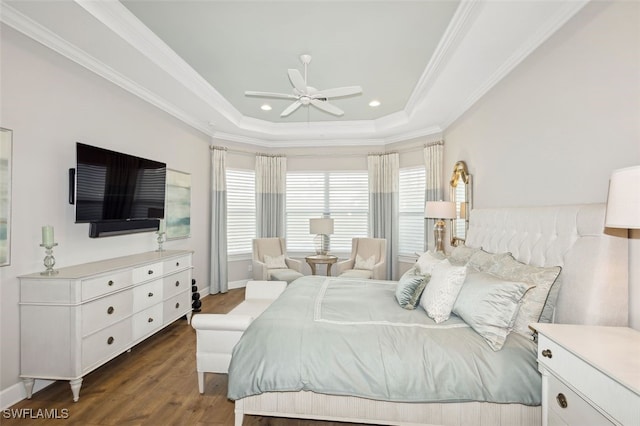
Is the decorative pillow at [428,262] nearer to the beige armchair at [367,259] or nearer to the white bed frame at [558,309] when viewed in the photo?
the white bed frame at [558,309]

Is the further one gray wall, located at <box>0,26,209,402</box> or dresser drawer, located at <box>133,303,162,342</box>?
dresser drawer, located at <box>133,303,162,342</box>

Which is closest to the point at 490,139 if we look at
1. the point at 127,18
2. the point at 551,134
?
the point at 551,134

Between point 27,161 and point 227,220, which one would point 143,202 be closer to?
point 27,161

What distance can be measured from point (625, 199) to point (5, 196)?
371cm

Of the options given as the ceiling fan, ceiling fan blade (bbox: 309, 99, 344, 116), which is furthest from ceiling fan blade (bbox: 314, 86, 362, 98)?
ceiling fan blade (bbox: 309, 99, 344, 116)

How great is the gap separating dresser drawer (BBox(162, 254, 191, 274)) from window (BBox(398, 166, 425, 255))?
12.4 ft

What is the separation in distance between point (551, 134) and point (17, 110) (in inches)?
166

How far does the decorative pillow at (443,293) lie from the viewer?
2.15 metres

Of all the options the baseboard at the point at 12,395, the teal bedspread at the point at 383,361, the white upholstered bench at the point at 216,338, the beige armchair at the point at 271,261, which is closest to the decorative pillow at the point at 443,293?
the teal bedspread at the point at 383,361

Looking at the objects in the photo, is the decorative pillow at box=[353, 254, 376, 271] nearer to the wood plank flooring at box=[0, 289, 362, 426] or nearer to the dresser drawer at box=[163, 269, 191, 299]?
the dresser drawer at box=[163, 269, 191, 299]

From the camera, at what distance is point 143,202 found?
12.0 feet

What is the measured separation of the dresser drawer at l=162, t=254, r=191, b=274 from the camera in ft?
11.7

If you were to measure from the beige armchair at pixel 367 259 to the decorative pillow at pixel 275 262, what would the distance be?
1.00 metres

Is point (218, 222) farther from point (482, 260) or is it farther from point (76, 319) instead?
point (482, 260)
